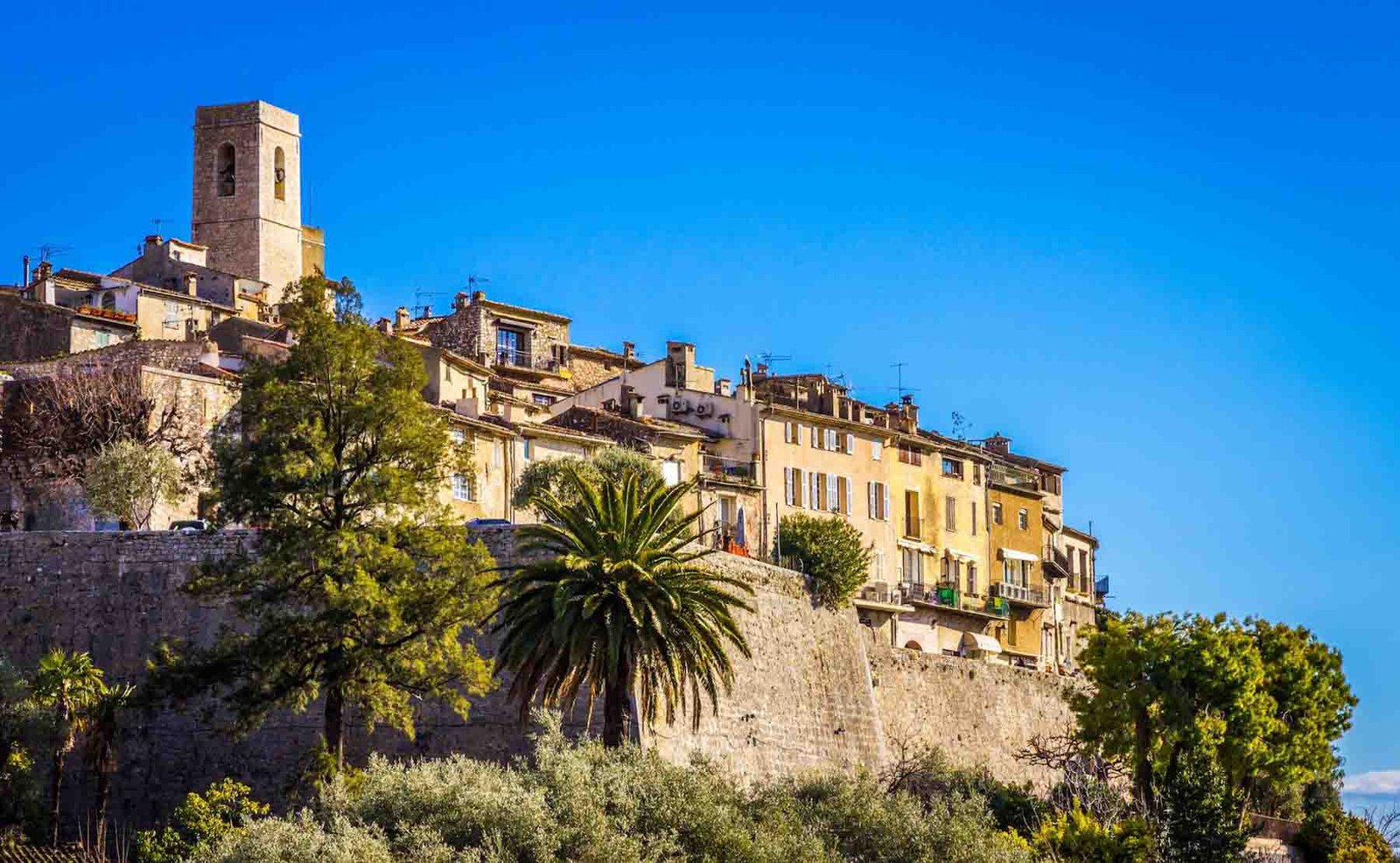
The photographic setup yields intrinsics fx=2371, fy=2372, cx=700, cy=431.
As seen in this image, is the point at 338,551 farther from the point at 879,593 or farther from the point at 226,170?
the point at 226,170

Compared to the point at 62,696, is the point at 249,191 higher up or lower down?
higher up

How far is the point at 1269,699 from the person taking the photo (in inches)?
2773

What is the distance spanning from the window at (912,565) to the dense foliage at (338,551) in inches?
1545

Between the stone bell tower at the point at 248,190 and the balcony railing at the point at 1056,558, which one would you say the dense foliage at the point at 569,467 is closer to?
the balcony railing at the point at 1056,558

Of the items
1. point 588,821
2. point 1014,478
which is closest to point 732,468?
point 1014,478

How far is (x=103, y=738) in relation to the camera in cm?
4962

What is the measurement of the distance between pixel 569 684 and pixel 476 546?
427 centimetres

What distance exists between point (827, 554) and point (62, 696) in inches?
1041

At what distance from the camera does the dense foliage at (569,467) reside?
67.4 meters

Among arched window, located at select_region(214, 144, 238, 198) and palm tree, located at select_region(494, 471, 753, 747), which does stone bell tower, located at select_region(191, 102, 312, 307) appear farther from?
palm tree, located at select_region(494, 471, 753, 747)

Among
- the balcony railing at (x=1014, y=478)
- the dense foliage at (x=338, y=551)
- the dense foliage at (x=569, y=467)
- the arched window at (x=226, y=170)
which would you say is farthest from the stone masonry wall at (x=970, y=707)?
the arched window at (x=226, y=170)

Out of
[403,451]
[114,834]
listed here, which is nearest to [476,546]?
[403,451]

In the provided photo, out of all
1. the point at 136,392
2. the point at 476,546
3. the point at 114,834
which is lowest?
the point at 114,834

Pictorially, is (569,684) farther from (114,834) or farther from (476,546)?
(114,834)
